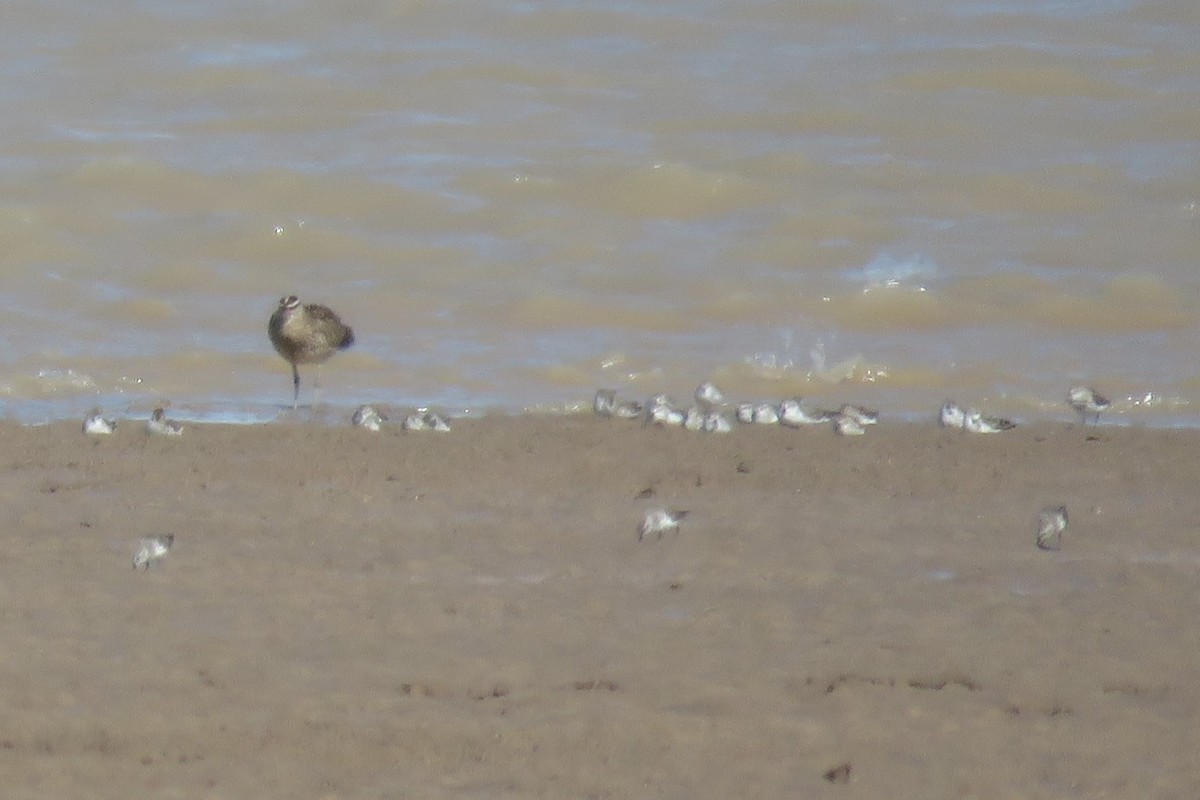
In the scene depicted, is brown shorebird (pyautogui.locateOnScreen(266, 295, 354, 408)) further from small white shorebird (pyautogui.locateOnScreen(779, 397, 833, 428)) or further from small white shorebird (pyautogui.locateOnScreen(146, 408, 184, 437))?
small white shorebird (pyautogui.locateOnScreen(779, 397, 833, 428))

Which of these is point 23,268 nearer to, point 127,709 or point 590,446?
point 590,446

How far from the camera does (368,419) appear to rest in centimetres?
919

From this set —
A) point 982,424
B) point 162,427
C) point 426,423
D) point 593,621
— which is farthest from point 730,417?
point 593,621

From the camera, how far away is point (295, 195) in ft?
49.0

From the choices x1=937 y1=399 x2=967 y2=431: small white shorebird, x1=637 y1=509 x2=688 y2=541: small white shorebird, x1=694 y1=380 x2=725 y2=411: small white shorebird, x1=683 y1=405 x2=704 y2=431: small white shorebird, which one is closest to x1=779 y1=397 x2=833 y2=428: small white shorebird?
x1=683 y1=405 x2=704 y2=431: small white shorebird

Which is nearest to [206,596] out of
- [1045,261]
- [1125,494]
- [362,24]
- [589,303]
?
[1125,494]

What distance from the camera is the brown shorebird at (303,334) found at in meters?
10.7

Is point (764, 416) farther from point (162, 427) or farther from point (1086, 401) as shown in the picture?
point (162, 427)

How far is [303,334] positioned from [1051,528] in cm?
501

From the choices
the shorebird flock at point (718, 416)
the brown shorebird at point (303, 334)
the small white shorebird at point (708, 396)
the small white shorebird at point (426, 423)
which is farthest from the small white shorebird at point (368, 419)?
the small white shorebird at point (708, 396)

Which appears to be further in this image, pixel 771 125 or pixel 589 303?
pixel 771 125

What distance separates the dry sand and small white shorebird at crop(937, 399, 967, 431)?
54cm

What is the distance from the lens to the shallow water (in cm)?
1133

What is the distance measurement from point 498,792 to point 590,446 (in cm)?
401
